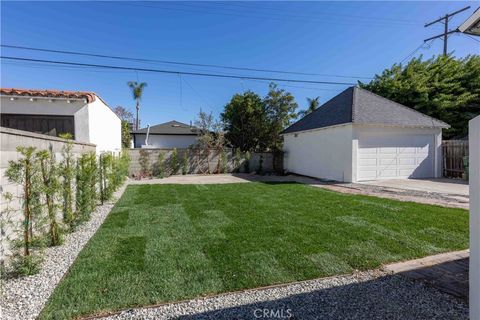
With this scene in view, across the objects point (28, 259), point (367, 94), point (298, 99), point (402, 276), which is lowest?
point (402, 276)

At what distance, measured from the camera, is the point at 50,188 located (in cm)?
392

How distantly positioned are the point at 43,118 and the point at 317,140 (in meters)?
12.5

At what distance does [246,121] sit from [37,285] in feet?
61.0

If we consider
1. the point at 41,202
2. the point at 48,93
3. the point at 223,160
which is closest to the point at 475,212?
the point at 41,202

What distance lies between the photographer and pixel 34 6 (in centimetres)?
963

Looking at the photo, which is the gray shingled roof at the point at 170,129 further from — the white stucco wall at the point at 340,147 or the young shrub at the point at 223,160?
the white stucco wall at the point at 340,147

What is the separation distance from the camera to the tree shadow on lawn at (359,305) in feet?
8.04

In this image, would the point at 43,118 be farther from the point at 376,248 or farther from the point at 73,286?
the point at 376,248

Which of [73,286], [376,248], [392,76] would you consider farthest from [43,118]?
[392,76]

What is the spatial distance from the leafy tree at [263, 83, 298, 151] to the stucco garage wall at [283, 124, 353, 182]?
2723 mm

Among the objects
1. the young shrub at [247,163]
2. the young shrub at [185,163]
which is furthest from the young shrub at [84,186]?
the young shrub at [247,163]

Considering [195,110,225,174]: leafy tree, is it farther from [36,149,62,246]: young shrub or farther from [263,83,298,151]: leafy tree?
[36,149,62,246]: young shrub

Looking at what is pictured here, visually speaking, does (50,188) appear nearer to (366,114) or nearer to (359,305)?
(359,305)

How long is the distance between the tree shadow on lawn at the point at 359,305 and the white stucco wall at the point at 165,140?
82.9ft
